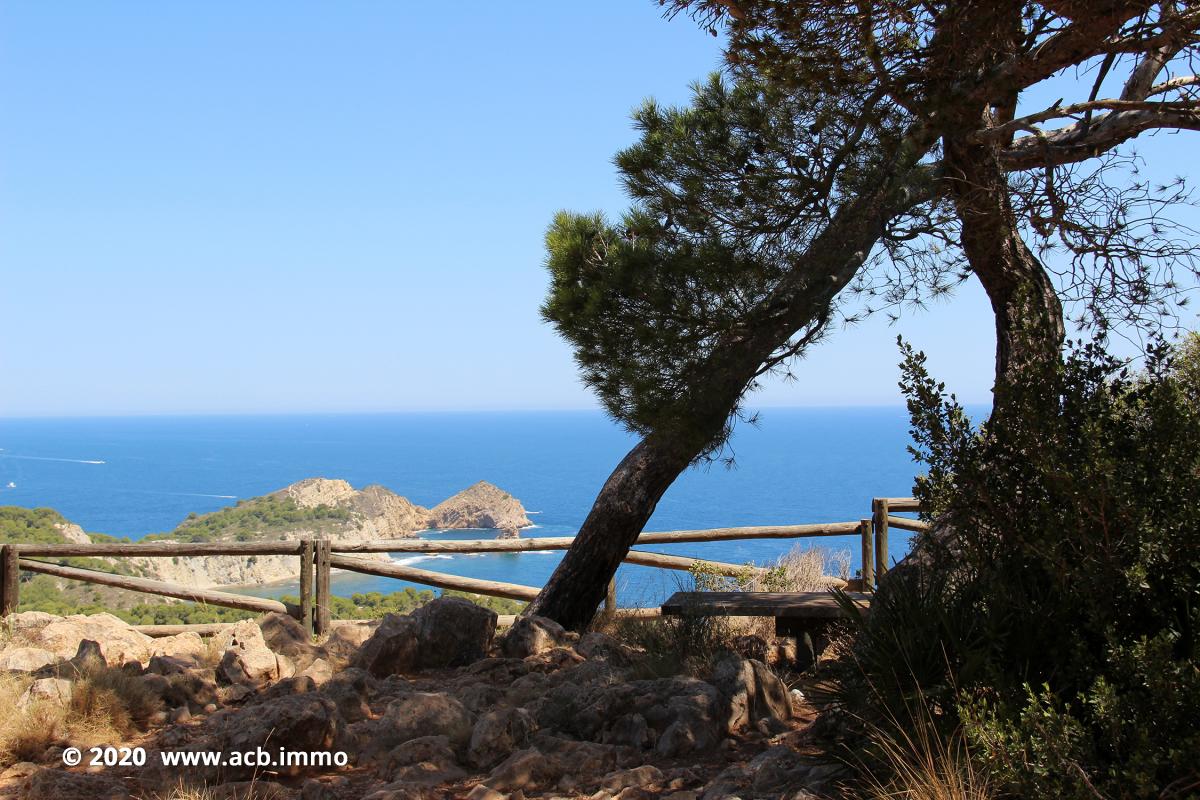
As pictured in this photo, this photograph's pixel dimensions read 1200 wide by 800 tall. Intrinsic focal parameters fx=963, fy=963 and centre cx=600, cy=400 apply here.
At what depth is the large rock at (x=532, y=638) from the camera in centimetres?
655

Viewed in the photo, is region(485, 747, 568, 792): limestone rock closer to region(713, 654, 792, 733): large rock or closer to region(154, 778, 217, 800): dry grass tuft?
region(713, 654, 792, 733): large rock

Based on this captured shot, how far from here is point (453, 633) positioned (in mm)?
6559

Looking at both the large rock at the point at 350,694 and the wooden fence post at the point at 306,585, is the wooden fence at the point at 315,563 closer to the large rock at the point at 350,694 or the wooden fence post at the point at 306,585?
the wooden fence post at the point at 306,585

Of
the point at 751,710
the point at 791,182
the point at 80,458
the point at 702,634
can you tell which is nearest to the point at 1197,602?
the point at 751,710

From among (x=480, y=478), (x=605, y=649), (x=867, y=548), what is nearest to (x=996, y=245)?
(x=605, y=649)

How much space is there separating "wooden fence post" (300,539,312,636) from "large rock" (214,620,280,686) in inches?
77.4

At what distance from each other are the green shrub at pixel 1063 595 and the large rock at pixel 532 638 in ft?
9.87

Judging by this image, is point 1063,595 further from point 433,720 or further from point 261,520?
point 261,520

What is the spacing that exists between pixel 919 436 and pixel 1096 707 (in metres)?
1.32

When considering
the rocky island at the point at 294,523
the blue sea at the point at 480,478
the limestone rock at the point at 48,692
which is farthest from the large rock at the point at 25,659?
the blue sea at the point at 480,478

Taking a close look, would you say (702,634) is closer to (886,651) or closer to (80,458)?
(886,651)

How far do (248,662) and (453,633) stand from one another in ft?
4.37

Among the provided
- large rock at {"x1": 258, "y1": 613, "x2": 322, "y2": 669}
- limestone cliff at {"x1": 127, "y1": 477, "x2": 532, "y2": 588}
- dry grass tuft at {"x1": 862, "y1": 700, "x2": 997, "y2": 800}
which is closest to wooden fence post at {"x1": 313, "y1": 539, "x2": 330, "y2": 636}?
large rock at {"x1": 258, "y1": 613, "x2": 322, "y2": 669}

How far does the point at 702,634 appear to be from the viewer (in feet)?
19.9
